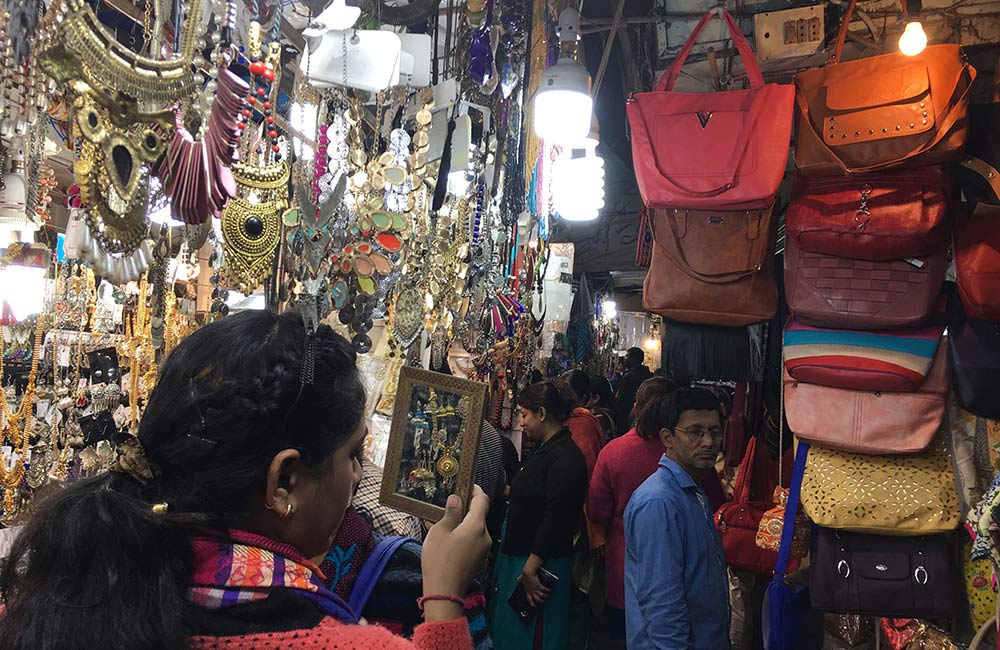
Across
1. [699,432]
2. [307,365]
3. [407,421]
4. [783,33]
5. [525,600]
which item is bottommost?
[525,600]

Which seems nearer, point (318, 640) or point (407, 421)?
point (318, 640)

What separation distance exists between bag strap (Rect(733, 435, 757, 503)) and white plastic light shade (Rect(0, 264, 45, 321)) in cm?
267

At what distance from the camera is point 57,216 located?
2.32m

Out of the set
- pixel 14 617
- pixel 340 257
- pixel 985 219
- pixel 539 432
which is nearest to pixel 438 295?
pixel 340 257

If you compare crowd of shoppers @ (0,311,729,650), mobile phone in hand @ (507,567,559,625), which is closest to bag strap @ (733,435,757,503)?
mobile phone in hand @ (507,567,559,625)

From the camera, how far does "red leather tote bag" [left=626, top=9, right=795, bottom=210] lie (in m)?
2.07

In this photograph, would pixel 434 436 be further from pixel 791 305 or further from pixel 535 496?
pixel 535 496

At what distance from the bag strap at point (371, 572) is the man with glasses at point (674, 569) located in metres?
1.19

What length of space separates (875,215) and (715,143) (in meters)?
0.50

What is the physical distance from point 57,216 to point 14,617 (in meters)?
1.96

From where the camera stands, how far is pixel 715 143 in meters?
2.15

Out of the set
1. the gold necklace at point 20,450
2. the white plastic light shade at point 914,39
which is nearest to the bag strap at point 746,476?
the white plastic light shade at point 914,39

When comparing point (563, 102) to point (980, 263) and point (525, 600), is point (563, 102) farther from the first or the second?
point (525, 600)

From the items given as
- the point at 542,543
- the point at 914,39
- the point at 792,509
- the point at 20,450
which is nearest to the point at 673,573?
the point at 792,509
